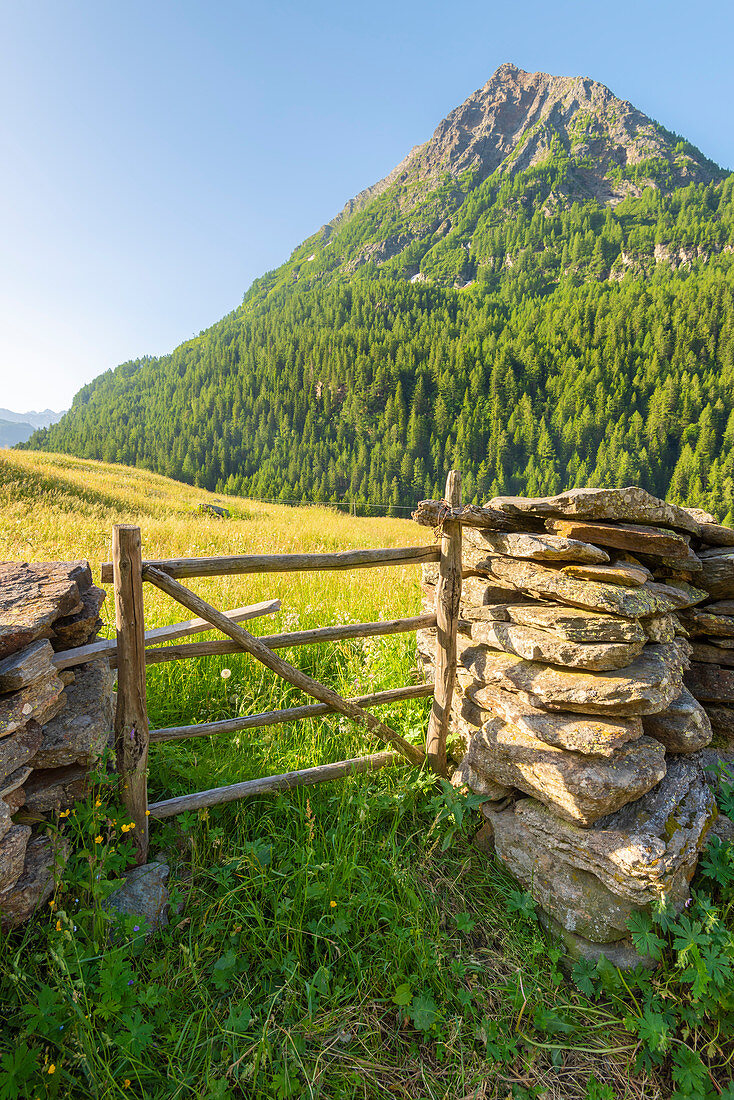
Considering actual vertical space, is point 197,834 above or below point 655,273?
below

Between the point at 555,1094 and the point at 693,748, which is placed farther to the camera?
the point at 693,748

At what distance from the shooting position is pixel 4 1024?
239 cm

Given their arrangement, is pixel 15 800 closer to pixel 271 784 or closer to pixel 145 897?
pixel 145 897

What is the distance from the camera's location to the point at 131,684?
3262 millimetres

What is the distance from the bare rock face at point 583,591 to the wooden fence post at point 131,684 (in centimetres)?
295

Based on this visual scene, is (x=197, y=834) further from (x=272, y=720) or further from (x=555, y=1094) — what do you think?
(x=555, y=1094)

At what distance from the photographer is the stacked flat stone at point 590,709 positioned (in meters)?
3.16

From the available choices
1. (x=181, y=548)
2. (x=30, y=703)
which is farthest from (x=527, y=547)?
(x=181, y=548)

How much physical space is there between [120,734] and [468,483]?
8906cm

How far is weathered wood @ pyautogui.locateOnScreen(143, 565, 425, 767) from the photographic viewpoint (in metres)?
3.30

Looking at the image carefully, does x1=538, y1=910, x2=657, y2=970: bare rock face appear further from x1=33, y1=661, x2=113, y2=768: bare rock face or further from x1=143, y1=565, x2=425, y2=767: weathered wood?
x1=33, y1=661, x2=113, y2=768: bare rock face

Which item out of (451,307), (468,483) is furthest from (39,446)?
(451,307)

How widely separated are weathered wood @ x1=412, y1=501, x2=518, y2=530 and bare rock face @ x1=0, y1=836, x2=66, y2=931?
11.1ft

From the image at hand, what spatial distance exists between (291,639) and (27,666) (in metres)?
1.72
